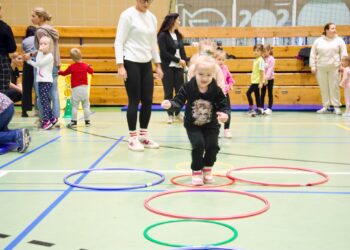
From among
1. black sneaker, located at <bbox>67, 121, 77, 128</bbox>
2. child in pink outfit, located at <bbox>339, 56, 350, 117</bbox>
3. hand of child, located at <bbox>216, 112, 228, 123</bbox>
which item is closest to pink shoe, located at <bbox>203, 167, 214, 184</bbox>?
hand of child, located at <bbox>216, 112, 228, 123</bbox>

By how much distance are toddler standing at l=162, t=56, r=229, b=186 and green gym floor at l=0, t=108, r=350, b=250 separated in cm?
20

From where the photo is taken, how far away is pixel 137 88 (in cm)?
509

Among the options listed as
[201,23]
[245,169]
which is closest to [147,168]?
[245,169]

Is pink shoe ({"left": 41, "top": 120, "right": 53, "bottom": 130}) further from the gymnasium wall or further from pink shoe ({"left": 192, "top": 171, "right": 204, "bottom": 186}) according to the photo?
the gymnasium wall

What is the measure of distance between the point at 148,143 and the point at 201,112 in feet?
5.81

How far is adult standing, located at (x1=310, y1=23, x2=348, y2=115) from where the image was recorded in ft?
29.7

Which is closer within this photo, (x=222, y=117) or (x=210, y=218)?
(x=210, y=218)

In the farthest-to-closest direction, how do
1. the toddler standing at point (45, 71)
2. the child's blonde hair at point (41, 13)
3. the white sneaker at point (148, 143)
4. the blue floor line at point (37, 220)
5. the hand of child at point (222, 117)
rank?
the child's blonde hair at point (41, 13) → the toddler standing at point (45, 71) → the white sneaker at point (148, 143) → the hand of child at point (222, 117) → the blue floor line at point (37, 220)

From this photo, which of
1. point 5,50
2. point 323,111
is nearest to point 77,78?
point 5,50

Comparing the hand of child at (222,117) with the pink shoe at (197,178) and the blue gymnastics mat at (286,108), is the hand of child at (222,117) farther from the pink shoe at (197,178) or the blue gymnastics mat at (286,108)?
the blue gymnastics mat at (286,108)

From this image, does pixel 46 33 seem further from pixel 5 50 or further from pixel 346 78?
pixel 346 78

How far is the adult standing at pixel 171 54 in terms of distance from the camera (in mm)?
7414

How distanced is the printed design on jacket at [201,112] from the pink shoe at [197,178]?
1.29 ft

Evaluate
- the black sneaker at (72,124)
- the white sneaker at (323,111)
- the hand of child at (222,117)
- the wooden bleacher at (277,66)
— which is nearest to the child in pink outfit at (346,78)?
the white sneaker at (323,111)
